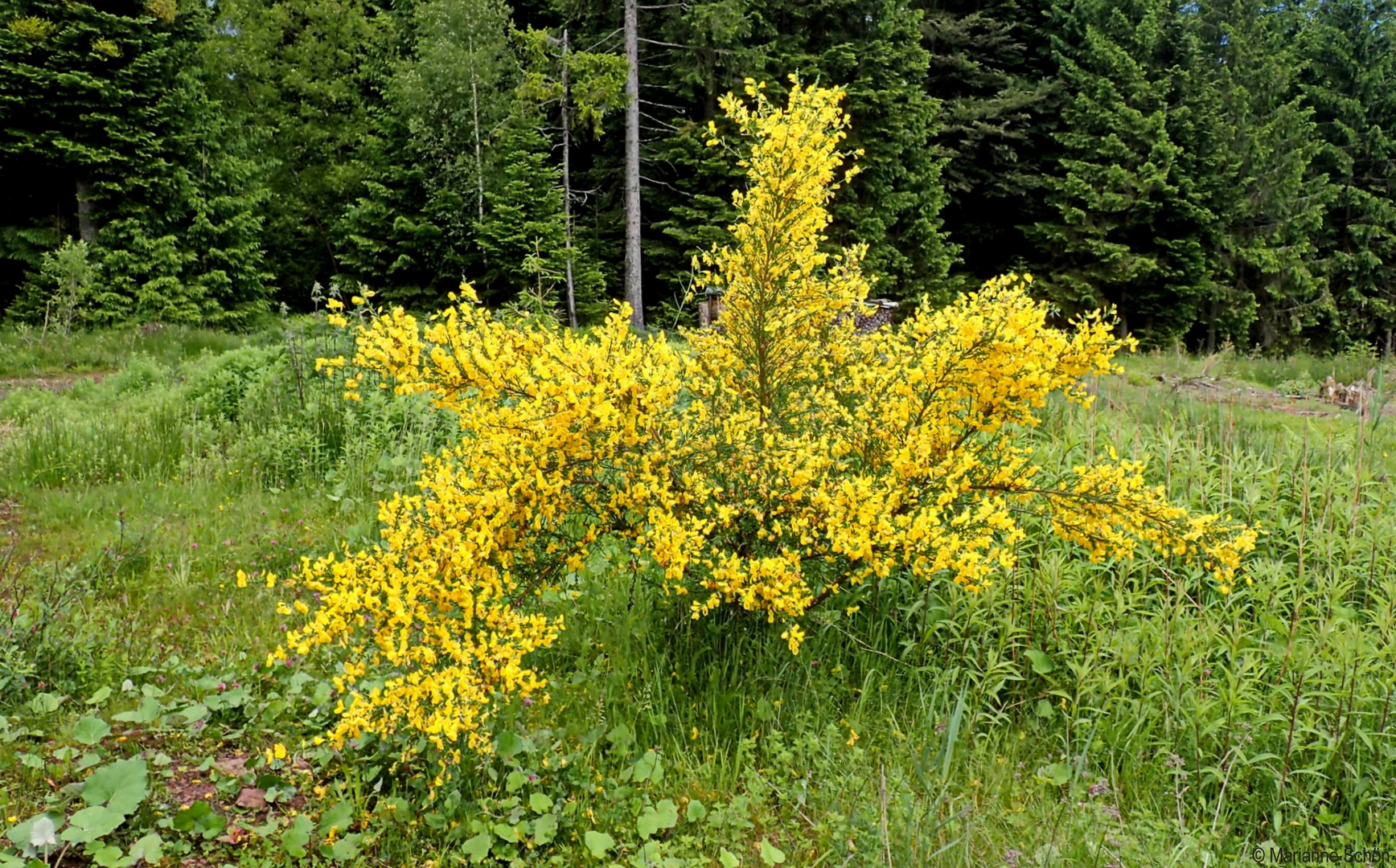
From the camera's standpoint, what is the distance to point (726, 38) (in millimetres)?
13430

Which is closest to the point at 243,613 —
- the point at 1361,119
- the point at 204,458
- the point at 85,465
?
the point at 204,458

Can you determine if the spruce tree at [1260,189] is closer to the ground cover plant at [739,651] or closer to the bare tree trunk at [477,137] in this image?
the bare tree trunk at [477,137]

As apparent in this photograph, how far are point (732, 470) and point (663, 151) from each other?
14.5 m

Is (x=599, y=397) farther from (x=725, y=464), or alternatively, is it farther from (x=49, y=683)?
(x=49, y=683)

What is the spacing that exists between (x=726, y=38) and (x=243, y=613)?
1284 cm

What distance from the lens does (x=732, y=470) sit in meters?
2.53

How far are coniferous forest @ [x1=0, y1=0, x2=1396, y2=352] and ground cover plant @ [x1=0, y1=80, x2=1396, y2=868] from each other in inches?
408

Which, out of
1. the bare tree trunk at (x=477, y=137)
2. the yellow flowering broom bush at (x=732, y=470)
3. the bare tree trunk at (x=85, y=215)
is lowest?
the yellow flowering broom bush at (x=732, y=470)

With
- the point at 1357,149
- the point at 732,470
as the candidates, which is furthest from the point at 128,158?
the point at 1357,149

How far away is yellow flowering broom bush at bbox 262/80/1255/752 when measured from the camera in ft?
7.15

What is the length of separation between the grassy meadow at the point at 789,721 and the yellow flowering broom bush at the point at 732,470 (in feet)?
0.84

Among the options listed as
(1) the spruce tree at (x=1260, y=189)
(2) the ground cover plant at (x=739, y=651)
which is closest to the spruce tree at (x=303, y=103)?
(2) the ground cover plant at (x=739, y=651)

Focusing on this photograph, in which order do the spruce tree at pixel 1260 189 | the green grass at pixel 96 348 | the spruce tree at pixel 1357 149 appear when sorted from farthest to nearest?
the spruce tree at pixel 1357 149, the spruce tree at pixel 1260 189, the green grass at pixel 96 348

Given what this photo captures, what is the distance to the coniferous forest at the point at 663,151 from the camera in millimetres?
13266
